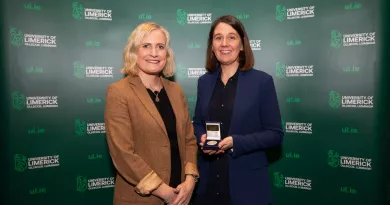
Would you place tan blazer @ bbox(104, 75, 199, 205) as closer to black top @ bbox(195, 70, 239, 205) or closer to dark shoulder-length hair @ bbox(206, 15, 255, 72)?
black top @ bbox(195, 70, 239, 205)

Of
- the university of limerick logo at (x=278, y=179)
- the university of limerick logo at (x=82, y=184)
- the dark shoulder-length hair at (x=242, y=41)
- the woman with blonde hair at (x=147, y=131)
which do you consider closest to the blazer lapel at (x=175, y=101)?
the woman with blonde hair at (x=147, y=131)

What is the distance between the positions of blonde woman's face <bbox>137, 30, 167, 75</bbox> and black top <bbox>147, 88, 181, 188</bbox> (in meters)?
0.16

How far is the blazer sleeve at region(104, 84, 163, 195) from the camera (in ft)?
6.02

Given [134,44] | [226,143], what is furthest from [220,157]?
[134,44]

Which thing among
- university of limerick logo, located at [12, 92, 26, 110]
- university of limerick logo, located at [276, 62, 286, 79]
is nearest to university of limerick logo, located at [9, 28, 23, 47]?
university of limerick logo, located at [12, 92, 26, 110]

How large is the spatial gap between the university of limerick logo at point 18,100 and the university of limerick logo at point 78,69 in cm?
60

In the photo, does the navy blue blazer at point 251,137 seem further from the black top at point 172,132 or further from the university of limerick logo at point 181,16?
the university of limerick logo at point 181,16

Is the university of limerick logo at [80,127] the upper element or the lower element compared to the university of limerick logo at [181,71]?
lower

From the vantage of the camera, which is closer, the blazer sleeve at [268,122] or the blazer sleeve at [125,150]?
the blazer sleeve at [125,150]

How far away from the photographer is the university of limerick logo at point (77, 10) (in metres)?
3.53

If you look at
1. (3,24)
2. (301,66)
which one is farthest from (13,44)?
(301,66)

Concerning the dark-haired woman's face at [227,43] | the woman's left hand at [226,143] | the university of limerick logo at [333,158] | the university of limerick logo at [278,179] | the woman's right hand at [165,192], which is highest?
the dark-haired woman's face at [227,43]

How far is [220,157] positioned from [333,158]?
1981 mm

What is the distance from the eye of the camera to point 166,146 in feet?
6.48
